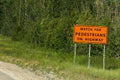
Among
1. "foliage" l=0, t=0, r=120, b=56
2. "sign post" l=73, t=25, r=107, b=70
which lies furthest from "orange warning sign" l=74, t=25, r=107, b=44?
"foliage" l=0, t=0, r=120, b=56

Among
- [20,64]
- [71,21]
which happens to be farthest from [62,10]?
[20,64]

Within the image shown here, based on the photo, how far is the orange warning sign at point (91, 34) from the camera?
19.9 m

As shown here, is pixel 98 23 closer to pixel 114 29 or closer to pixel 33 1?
pixel 114 29

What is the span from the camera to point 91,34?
20094mm

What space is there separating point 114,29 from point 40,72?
13080 mm

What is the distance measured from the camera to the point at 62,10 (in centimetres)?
4238

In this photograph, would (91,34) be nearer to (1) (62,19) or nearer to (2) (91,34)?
(2) (91,34)

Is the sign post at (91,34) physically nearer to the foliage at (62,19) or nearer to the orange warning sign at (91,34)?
the orange warning sign at (91,34)

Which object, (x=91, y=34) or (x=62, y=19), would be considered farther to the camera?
(x=62, y=19)

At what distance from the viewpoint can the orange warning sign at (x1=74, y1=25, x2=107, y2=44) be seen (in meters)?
19.9

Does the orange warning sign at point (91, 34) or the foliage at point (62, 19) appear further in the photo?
the foliage at point (62, 19)

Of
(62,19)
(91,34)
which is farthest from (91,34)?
(62,19)

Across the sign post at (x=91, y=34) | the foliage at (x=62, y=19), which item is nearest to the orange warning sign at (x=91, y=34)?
the sign post at (x=91, y=34)

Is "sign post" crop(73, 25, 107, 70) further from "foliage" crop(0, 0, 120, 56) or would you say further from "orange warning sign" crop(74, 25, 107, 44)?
"foliage" crop(0, 0, 120, 56)
